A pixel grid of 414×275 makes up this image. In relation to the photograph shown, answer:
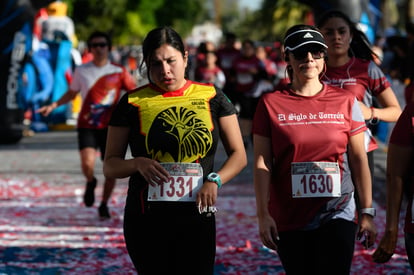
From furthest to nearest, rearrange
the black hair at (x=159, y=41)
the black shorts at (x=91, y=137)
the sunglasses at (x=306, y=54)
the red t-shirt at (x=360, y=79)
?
the black shorts at (x=91, y=137) < the red t-shirt at (x=360, y=79) < the sunglasses at (x=306, y=54) < the black hair at (x=159, y=41)

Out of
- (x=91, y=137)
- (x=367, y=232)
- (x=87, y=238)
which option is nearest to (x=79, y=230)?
(x=87, y=238)

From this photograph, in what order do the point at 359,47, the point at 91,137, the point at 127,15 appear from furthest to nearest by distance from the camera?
the point at 127,15 < the point at 91,137 < the point at 359,47

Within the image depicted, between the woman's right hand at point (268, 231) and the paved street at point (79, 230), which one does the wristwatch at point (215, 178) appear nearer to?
the woman's right hand at point (268, 231)

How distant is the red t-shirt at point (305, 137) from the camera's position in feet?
13.8

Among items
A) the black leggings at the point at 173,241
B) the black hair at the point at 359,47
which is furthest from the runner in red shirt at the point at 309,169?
the black hair at the point at 359,47

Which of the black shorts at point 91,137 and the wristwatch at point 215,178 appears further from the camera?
the black shorts at point 91,137

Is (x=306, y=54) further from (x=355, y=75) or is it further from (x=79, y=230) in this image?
(x=79, y=230)

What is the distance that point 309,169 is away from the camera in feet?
13.9

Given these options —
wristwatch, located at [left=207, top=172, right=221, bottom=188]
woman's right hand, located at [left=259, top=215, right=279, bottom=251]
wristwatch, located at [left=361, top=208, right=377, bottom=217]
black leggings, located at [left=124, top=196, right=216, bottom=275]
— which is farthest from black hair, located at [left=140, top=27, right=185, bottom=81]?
wristwatch, located at [left=361, top=208, right=377, bottom=217]

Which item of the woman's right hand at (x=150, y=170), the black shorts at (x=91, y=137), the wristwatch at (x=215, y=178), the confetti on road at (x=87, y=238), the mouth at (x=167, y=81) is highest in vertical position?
the mouth at (x=167, y=81)

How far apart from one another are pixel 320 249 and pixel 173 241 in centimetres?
68

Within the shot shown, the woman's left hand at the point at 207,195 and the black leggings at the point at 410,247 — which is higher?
the woman's left hand at the point at 207,195

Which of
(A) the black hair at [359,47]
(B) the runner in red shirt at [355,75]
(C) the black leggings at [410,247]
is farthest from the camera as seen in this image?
(A) the black hair at [359,47]

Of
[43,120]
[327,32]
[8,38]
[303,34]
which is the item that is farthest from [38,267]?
[43,120]
